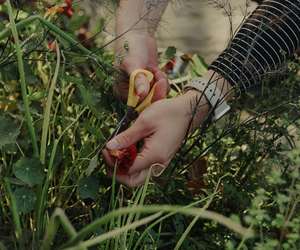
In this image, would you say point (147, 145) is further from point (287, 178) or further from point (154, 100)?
point (287, 178)

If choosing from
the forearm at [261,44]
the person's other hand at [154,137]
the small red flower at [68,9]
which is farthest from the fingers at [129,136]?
the small red flower at [68,9]

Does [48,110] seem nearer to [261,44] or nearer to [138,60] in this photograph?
[138,60]

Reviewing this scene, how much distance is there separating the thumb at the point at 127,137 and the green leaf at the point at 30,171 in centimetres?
16

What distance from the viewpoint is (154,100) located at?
67.2 inches

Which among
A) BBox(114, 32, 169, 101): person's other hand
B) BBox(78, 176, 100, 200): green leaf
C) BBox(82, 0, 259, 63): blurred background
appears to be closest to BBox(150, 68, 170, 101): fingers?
BBox(114, 32, 169, 101): person's other hand

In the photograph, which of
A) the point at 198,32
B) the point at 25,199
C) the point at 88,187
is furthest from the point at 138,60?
the point at 198,32

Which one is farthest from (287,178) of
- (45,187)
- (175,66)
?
(175,66)

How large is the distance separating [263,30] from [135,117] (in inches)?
14.9

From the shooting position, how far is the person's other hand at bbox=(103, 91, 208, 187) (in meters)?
1.62

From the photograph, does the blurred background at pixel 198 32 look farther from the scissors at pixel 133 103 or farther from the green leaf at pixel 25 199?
the green leaf at pixel 25 199

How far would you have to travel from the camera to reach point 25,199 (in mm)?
1584

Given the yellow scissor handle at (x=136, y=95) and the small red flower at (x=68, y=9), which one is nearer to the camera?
the yellow scissor handle at (x=136, y=95)

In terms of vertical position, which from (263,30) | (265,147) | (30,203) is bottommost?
(30,203)

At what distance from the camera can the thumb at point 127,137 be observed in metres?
1.61
